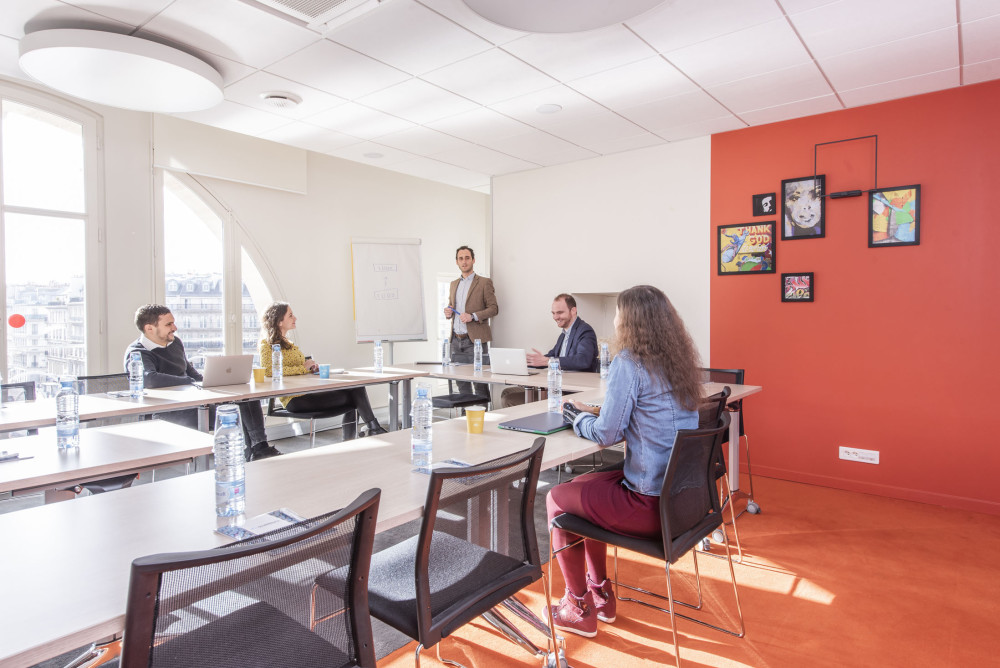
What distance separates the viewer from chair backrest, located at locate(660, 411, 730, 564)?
6.17 feet

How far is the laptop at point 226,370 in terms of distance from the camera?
3.66 metres

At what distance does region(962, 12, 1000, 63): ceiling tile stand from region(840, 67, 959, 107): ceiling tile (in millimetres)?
175

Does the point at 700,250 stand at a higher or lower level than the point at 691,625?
higher

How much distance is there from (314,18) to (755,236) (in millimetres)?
3506

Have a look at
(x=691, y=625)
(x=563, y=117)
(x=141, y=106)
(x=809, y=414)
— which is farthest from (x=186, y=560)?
(x=809, y=414)

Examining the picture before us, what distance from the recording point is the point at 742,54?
3.28m

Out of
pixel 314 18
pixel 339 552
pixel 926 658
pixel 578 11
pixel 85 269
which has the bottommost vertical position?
pixel 926 658

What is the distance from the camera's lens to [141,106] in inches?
138

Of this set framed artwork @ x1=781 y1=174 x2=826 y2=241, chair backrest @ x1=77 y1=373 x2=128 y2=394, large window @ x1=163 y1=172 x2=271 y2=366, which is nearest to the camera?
chair backrest @ x1=77 y1=373 x2=128 y2=394

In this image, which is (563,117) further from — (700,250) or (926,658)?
(926,658)

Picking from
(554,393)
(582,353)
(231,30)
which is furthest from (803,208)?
(231,30)

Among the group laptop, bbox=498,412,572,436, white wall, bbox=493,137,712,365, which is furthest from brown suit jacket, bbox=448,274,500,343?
laptop, bbox=498,412,572,436

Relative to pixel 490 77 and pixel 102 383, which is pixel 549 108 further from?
pixel 102 383

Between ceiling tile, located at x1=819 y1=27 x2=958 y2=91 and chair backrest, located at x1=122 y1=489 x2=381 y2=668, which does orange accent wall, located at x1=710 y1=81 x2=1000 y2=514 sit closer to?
ceiling tile, located at x1=819 y1=27 x2=958 y2=91
